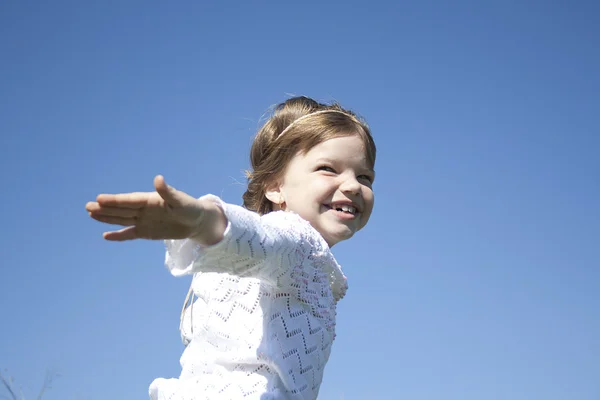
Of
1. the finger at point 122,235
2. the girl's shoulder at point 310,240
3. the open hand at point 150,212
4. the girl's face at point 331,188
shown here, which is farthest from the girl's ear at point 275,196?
the finger at point 122,235

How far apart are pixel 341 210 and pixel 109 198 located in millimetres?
1382

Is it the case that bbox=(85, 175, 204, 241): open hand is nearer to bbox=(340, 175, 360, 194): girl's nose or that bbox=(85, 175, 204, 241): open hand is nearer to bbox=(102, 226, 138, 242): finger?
bbox=(102, 226, 138, 242): finger

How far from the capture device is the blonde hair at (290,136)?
3.10 m

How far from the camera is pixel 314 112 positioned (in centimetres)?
330

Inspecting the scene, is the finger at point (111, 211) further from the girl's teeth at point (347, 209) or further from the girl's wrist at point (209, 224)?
the girl's teeth at point (347, 209)

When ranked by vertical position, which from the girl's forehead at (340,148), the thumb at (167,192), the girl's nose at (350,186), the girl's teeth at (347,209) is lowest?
the thumb at (167,192)

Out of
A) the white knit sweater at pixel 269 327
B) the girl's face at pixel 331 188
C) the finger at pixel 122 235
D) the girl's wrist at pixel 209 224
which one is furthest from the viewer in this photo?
the girl's face at pixel 331 188

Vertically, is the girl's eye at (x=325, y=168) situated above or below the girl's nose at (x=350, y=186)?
above

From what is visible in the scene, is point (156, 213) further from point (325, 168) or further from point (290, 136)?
point (290, 136)

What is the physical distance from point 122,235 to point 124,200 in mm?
138

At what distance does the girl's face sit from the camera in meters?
2.90

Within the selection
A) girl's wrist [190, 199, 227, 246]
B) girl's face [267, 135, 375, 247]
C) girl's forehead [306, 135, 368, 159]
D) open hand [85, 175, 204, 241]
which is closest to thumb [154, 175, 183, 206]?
open hand [85, 175, 204, 241]

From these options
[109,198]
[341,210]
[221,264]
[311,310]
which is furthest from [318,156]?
[109,198]

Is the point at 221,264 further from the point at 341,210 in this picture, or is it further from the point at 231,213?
the point at 341,210
